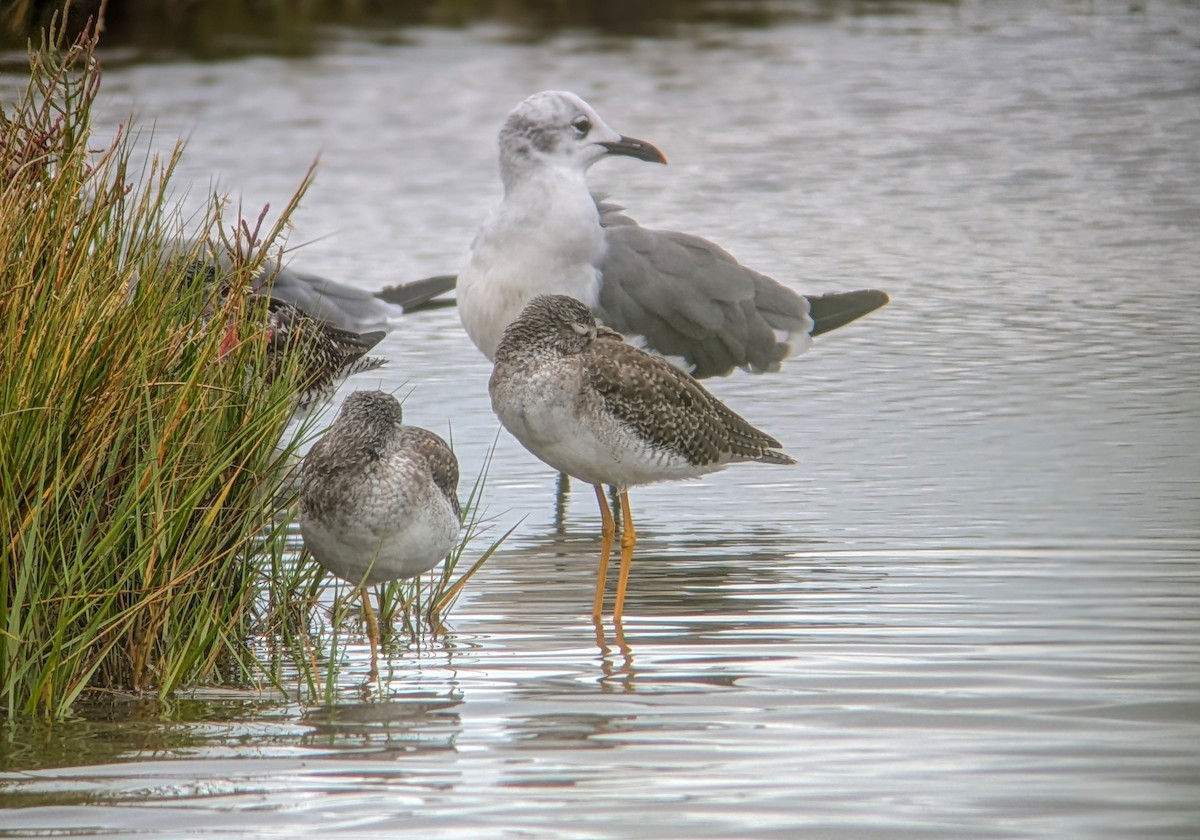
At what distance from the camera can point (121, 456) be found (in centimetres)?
547

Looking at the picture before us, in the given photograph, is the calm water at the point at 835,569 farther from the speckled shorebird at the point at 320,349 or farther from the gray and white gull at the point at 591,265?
the speckled shorebird at the point at 320,349

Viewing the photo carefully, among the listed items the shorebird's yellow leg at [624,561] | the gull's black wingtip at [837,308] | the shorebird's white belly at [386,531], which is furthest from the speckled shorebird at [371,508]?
the gull's black wingtip at [837,308]

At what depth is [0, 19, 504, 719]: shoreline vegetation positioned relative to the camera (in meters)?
5.19

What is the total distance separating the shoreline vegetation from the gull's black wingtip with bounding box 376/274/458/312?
17.2 ft

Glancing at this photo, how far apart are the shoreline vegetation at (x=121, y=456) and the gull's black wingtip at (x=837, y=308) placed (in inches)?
188

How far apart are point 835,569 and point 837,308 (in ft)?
12.3

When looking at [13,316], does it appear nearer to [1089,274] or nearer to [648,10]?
[1089,274]

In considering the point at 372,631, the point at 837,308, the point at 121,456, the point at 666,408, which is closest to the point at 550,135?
the point at 837,308

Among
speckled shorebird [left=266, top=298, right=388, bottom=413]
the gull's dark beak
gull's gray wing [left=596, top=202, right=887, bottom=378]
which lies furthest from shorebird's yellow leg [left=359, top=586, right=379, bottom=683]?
the gull's dark beak

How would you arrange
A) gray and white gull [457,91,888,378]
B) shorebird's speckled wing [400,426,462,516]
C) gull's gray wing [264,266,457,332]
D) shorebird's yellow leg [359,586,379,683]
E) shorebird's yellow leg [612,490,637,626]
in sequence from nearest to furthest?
1. shorebird's yellow leg [359,586,379,683]
2. shorebird's speckled wing [400,426,462,516]
3. shorebird's yellow leg [612,490,637,626]
4. gray and white gull [457,91,888,378]
5. gull's gray wing [264,266,457,332]

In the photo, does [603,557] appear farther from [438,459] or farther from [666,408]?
[438,459]

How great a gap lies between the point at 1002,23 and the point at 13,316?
22.6m

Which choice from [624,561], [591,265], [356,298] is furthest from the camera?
[356,298]

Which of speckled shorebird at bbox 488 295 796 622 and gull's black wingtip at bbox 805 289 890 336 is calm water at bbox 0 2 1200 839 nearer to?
gull's black wingtip at bbox 805 289 890 336
